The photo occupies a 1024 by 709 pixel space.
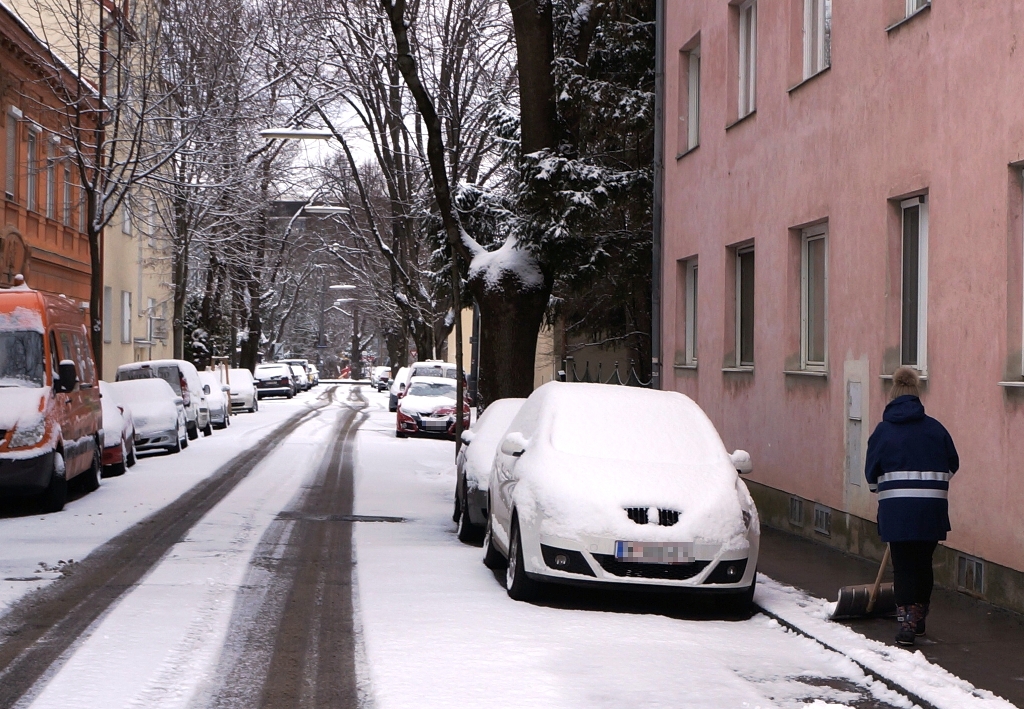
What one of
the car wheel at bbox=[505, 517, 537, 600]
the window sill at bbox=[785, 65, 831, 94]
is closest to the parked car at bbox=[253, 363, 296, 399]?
the window sill at bbox=[785, 65, 831, 94]

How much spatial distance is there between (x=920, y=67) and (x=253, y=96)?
19800mm

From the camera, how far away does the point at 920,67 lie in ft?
35.9

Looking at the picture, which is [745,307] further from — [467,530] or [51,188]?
[51,188]

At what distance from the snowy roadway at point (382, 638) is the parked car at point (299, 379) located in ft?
201

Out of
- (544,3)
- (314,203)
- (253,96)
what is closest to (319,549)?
(544,3)

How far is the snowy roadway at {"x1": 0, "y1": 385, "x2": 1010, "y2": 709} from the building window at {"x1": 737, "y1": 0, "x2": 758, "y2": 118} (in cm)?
674

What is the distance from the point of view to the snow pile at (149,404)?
24.2m

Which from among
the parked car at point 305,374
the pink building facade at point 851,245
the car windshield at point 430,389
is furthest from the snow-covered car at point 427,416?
the parked car at point 305,374

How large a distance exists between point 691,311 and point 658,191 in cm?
183

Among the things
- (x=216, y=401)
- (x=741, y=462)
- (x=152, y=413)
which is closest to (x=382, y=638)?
(x=741, y=462)

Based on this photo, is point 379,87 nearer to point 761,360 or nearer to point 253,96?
point 253,96

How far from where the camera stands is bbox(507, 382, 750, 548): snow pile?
347 inches

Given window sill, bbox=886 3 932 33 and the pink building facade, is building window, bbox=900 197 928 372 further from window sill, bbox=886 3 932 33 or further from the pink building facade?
window sill, bbox=886 3 932 33

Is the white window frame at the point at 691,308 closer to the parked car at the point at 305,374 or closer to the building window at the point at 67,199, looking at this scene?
the building window at the point at 67,199
